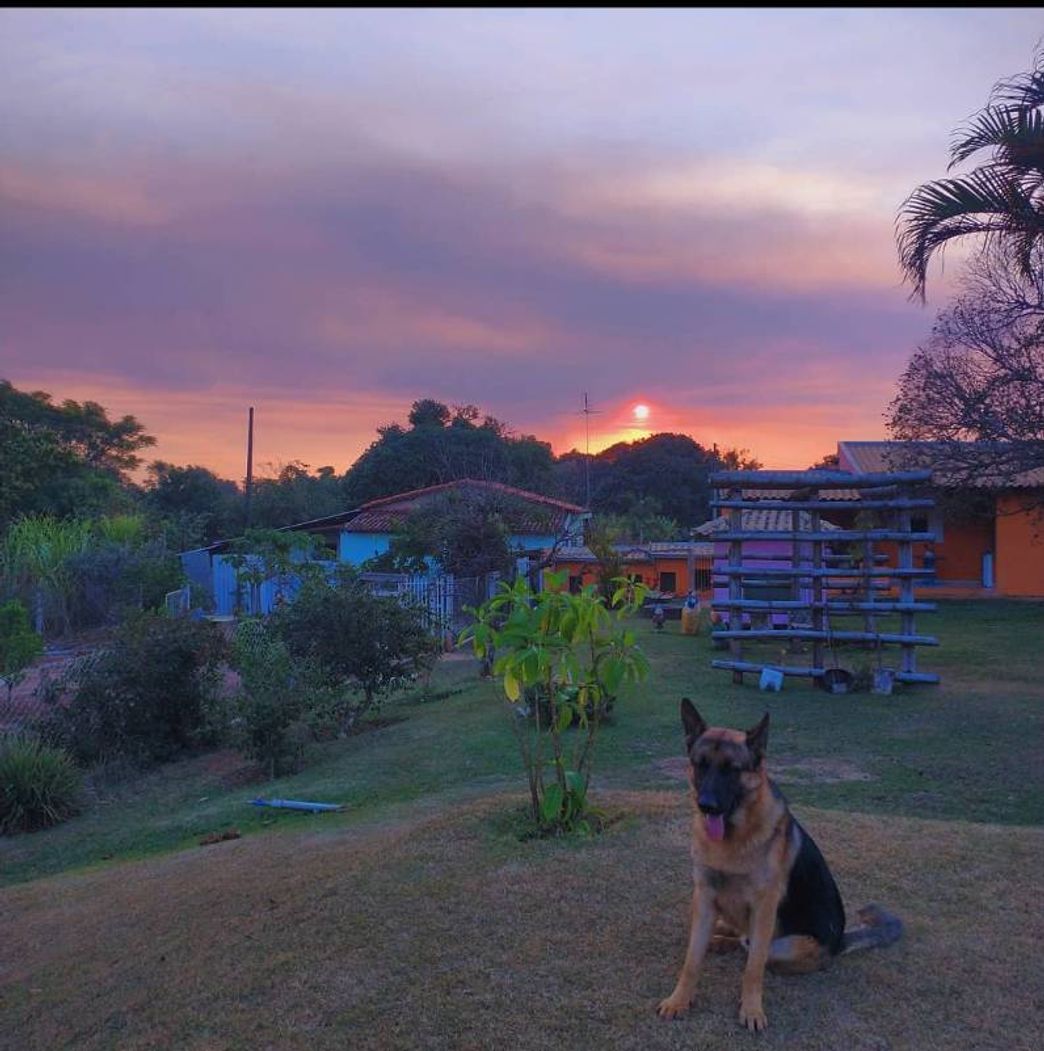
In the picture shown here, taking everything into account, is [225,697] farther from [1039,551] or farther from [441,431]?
[441,431]

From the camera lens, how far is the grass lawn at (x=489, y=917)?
13.7 feet

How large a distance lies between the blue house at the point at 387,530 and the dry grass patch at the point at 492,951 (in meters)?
14.3

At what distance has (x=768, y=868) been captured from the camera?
403 centimetres

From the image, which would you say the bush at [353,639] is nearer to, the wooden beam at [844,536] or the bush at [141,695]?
the bush at [141,695]

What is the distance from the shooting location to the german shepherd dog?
158 inches

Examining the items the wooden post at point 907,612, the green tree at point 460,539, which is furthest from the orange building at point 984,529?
Answer: the green tree at point 460,539

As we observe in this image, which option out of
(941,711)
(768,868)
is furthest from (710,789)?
(941,711)

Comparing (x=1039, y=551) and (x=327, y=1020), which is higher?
(x=1039, y=551)

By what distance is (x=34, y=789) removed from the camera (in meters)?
10.4

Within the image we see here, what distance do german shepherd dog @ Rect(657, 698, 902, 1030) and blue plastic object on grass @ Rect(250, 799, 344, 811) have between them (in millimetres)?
5267

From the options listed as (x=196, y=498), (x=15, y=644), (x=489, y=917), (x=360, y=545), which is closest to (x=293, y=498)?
(x=196, y=498)

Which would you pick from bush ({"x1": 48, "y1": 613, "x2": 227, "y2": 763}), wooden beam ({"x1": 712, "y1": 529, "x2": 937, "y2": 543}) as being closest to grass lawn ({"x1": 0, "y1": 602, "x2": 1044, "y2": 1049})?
bush ({"x1": 48, "y1": 613, "x2": 227, "y2": 763})

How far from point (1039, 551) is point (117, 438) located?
4025cm

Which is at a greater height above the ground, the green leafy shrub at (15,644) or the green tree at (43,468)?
the green tree at (43,468)
